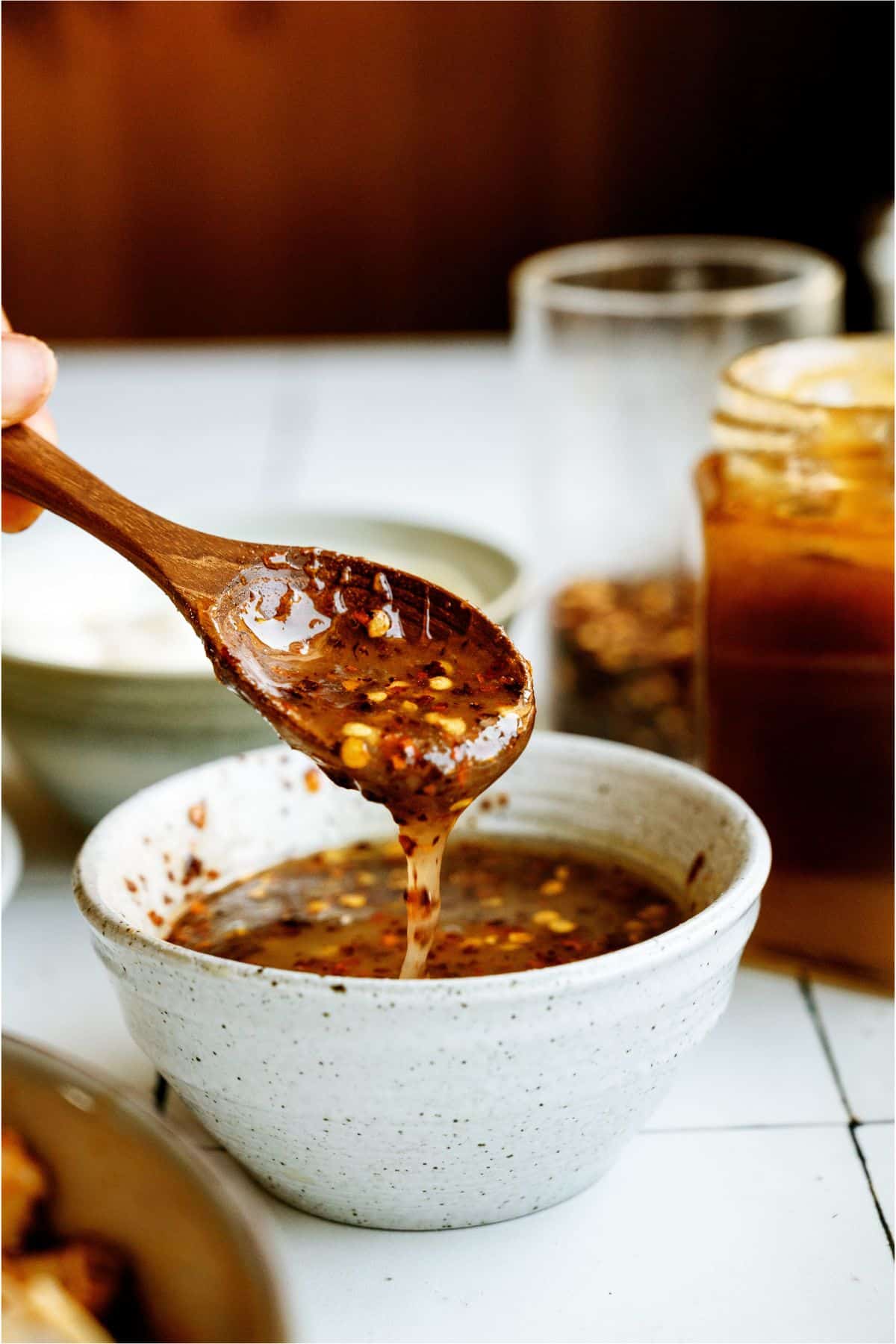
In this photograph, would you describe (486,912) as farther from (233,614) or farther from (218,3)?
(218,3)

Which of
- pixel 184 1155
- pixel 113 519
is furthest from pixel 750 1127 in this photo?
pixel 113 519

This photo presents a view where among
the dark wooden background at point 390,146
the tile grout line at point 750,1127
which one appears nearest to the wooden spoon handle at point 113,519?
the tile grout line at point 750,1127

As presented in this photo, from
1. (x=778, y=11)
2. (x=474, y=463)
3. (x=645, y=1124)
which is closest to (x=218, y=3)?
(x=778, y=11)

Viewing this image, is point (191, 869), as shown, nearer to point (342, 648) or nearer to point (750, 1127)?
point (342, 648)

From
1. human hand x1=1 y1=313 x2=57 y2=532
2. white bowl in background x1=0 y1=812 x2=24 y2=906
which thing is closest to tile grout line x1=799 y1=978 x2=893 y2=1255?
white bowl in background x1=0 y1=812 x2=24 y2=906

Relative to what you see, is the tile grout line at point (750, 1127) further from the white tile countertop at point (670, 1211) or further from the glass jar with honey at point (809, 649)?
the glass jar with honey at point (809, 649)

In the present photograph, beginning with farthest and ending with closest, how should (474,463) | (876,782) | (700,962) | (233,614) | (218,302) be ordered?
(218,302)
(474,463)
(876,782)
(233,614)
(700,962)

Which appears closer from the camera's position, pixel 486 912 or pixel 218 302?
pixel 486 912
